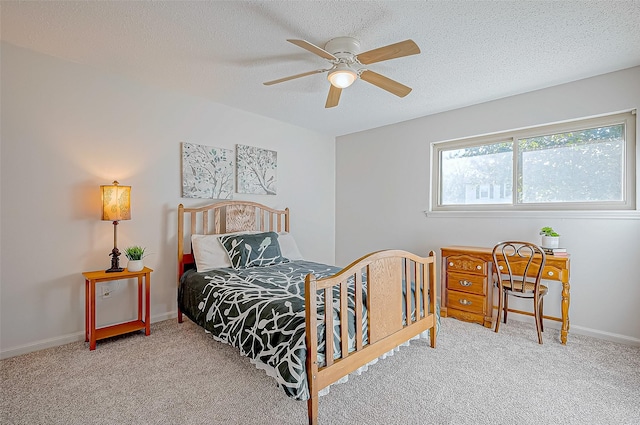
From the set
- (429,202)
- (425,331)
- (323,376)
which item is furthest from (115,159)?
(429,202)

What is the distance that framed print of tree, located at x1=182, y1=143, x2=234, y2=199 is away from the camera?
11.4ft

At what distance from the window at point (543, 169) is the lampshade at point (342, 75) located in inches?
85.6

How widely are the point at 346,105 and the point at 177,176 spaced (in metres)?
2.10

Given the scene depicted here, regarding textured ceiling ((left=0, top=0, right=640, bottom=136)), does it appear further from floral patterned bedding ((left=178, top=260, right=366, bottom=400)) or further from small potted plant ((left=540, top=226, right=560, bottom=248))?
A: floral patterned bedding ((left=178, top=260, right=366, bottom=400))

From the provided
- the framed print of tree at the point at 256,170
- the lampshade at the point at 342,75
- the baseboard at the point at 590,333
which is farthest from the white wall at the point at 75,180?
the baseboard at the point at 590,333

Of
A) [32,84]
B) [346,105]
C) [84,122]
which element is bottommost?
[84,122]

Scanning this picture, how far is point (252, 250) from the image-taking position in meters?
3.33

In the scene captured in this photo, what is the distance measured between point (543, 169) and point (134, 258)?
166 inches

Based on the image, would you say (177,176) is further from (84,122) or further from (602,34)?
(602,34)

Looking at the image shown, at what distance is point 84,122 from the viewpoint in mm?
2852

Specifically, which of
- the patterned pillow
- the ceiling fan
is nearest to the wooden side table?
the patterned pillow

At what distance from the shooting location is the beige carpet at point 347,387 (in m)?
1.79

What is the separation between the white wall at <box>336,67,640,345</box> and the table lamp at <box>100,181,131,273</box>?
10.0ft

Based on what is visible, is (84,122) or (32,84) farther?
(84,122)
